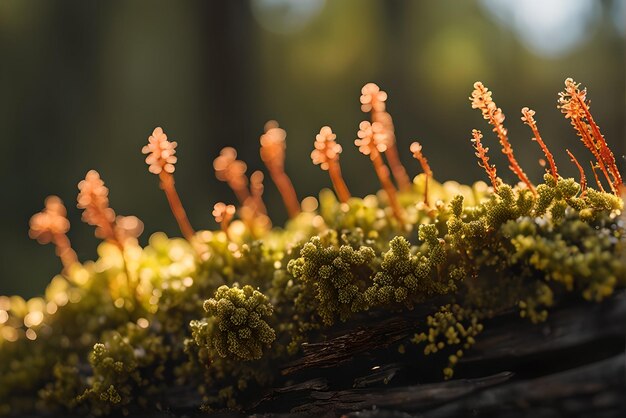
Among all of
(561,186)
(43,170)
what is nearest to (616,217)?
(561,186)

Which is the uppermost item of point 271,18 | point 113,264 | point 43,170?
point 271,18

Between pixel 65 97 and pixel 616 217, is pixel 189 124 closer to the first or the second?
pixel 65 97

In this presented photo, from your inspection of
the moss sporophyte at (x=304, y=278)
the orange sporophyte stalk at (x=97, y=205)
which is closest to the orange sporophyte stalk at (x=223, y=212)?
the moss sporophyte at (x=304, y=278)

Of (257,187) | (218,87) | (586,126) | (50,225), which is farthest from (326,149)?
(218,87)

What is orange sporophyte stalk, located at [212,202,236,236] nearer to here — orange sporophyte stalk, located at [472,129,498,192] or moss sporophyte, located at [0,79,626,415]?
moss sporophyte, located at [0,79,626,415]

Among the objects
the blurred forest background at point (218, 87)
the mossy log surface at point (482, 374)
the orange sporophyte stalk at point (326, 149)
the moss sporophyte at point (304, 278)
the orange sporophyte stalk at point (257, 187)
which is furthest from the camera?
the blurred forest background at point (218, 87)

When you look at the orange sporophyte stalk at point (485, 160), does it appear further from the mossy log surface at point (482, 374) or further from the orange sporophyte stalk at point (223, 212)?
the orange sporophyte stalk at point (223, 212)

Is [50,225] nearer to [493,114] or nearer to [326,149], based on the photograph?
[326,149]

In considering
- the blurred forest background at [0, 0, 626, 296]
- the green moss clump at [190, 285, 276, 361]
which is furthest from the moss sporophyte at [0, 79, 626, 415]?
the blurred forest background at [0, 0, 626, 296]
